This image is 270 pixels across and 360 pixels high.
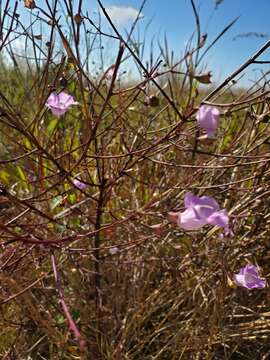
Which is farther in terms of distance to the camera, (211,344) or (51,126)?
(51,126)

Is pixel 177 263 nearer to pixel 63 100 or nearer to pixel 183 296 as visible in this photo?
pixel 183 296

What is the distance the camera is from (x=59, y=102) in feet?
3.30

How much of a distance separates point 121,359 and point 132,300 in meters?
0.19

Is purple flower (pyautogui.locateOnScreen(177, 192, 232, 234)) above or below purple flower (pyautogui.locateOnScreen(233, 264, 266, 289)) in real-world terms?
above

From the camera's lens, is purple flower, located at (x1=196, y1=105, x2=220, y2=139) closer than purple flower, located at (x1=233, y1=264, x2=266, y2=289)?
Yes

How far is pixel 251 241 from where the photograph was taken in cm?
123

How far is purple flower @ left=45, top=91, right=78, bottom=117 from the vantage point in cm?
99

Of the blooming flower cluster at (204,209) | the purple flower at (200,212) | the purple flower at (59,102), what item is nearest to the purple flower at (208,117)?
the blooming flower cluster at (204,209)

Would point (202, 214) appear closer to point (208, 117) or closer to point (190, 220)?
point (190, 220)

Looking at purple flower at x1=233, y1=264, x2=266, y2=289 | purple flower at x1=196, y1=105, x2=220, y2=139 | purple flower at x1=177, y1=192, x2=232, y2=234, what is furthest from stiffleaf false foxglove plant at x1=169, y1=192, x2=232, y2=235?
purple flower at x1=233, y1=264, x2=266, y2=289

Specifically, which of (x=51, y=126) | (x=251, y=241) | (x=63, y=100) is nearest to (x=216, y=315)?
(x=251, y=241)

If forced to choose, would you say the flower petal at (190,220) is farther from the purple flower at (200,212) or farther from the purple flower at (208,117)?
the purple flower at (208,117)

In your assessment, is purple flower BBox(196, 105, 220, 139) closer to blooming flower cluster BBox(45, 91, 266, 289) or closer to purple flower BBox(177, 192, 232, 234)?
blooming flower cluster BBox(45, 91, 266, 289)

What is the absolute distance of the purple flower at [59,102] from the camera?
994mm
